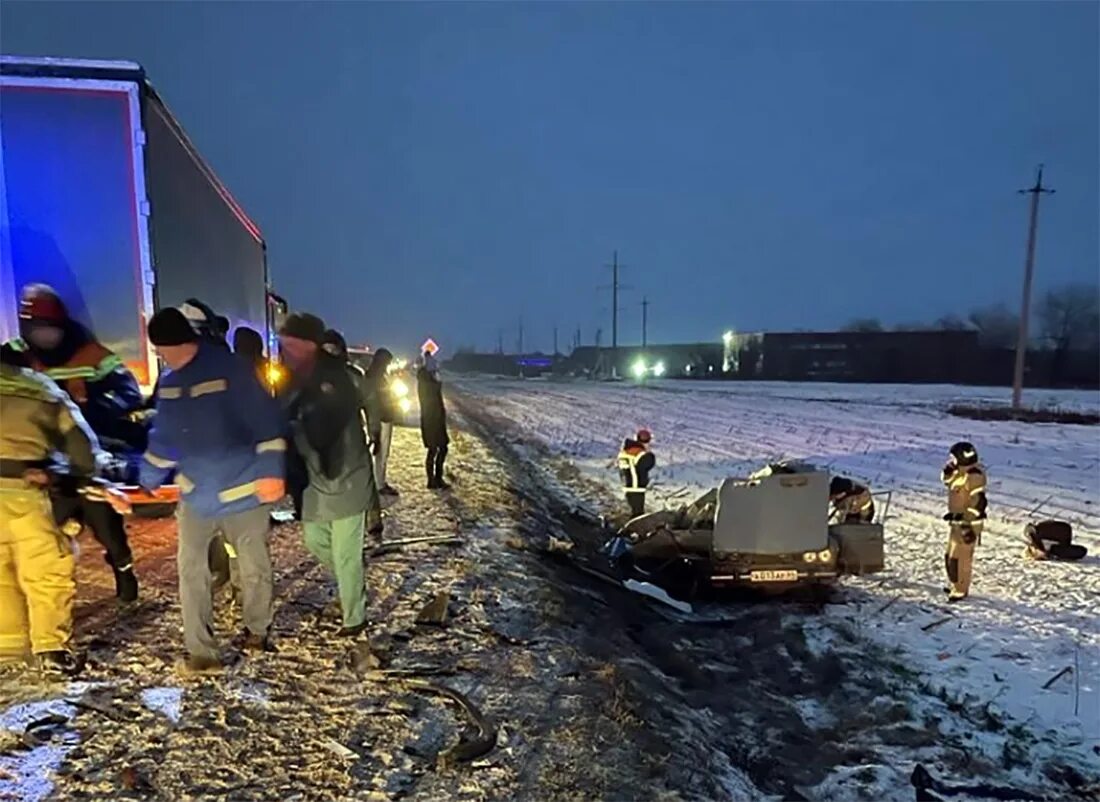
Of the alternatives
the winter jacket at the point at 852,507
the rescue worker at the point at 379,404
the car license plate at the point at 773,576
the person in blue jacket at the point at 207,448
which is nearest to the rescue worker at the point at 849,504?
the winter jacket at the point at 852,507

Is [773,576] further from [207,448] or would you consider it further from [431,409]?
[207,448]

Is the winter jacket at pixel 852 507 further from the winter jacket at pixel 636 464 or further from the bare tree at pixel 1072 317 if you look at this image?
the bare tree at pixel 1072 317

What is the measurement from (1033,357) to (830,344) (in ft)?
54.2

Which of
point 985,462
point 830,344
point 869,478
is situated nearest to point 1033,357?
point 830,344

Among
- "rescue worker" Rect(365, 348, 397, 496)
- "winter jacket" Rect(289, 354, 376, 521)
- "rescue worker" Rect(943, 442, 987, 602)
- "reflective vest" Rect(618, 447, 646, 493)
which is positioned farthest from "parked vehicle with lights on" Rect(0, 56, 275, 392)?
"rescue worker" Rect(943, 442, 987, 602)

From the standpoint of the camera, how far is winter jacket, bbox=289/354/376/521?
4.46 meters

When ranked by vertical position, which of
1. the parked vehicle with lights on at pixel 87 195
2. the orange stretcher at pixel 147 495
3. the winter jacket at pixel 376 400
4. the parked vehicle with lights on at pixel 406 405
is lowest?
the parked vehicle with lights on at pixel 406 405

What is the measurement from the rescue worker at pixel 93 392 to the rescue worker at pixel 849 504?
675 centimetres

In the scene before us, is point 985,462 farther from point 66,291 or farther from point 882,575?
point 66,291

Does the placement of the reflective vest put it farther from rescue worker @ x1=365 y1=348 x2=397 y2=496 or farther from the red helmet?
the red helmet

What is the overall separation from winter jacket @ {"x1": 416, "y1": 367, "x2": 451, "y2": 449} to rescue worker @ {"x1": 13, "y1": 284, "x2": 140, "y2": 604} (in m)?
5.15

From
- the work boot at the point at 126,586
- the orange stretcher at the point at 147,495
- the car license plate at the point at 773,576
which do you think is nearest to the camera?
the work boot at the point at 126,586

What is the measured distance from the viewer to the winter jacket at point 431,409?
10758 mm

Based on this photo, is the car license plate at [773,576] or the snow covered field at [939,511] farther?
the car license plate at [773,576]
